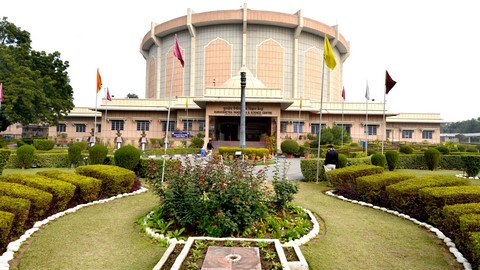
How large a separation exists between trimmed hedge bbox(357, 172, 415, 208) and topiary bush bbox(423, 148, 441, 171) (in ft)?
37.1

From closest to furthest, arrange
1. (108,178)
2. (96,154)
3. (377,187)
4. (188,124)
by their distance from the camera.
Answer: (377,187)
(108,178)
(96,154)
(188,124)

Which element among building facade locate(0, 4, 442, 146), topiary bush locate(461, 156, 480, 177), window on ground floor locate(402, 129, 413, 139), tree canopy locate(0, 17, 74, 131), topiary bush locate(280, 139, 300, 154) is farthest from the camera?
window on ground floor locate(402, 129, 413, 139)

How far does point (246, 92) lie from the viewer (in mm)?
30016

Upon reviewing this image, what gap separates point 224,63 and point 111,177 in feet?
113

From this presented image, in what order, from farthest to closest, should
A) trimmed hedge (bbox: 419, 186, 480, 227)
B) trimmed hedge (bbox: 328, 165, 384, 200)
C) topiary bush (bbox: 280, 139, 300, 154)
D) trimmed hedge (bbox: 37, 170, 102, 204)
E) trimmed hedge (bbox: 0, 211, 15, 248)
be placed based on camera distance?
topiary bush (bbox: 280, 139, 300, 154), trimmed hedge (bbox: 328, 165, 384, 200), trimmed hedge (bbox: 37, 170, 102, 204), trimmed hedge (bbox: 419, 186, 480, 227), trimmed hedge (bbox: 0, 211, 15, 248)

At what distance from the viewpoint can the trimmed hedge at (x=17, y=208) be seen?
5473 millimetres

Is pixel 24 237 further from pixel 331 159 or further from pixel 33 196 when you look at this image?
pixel 331 159

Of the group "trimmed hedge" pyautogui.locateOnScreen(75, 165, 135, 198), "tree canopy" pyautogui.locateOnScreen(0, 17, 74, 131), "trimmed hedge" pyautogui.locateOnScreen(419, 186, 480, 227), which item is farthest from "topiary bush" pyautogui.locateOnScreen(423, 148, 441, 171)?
"tree canopy" pyautogui.locateOnScreen(0, 17, 74, 131)

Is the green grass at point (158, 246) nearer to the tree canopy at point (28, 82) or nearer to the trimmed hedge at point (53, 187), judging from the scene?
the trimmed hedge at point (53, 187)

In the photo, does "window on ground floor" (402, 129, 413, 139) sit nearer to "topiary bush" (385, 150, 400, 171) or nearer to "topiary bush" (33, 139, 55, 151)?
"topiary bush" (385, 150, 400, 171)

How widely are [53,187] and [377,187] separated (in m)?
8.58

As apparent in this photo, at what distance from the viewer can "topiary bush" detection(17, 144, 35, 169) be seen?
50.5ft

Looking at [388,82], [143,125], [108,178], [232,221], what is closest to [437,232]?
[232,221]

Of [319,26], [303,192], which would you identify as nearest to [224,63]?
[319,26]
